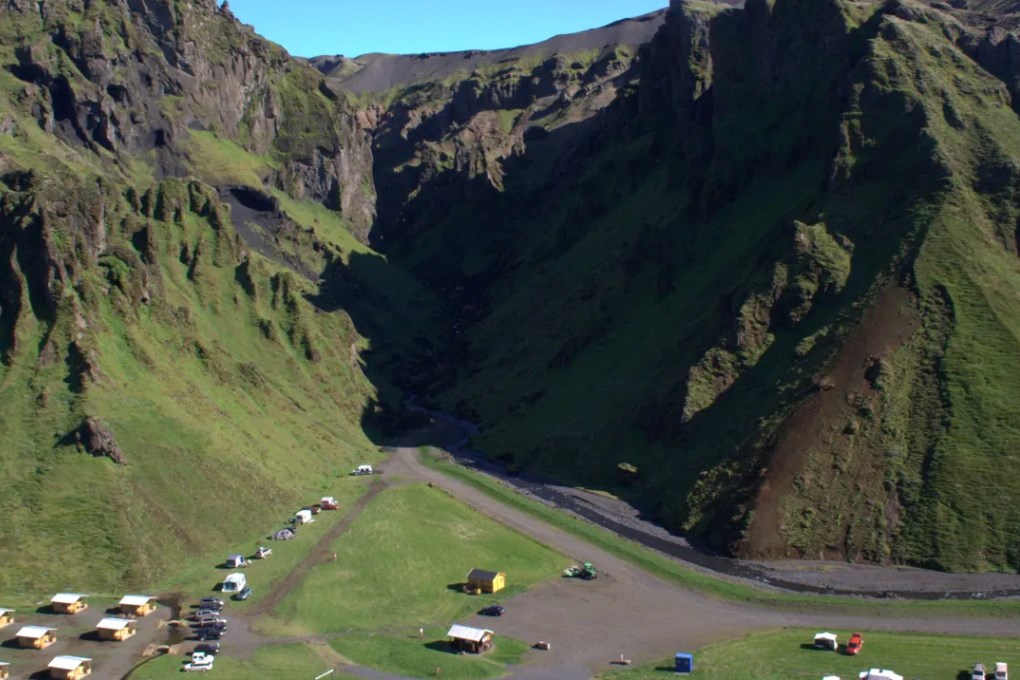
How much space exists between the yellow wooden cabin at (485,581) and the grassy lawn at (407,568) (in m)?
0.96

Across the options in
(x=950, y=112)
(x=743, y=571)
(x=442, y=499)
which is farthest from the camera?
(x=950, y=112)

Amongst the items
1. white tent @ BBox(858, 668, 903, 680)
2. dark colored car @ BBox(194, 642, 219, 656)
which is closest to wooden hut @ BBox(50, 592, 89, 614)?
dark colored car @ BBox(194, 642, 219, 656)

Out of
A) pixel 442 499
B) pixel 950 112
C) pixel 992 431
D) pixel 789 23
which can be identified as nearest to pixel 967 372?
pixel 992 431

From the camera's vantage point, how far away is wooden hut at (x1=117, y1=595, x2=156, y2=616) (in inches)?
3575

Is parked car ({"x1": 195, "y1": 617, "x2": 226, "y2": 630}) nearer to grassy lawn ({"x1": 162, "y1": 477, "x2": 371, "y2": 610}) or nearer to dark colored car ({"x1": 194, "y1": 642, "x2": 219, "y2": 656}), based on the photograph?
dark colored car ({"x1": 194, "y1": 642, "x2": 219, "y2": 656})

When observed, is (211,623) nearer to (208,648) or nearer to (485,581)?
(208,648)

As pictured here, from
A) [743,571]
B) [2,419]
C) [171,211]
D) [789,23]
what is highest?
[789,23]

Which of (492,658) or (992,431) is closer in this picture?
(492,658)

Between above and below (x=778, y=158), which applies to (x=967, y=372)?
below

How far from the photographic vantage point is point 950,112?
14975 centimetres

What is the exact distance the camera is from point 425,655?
8525 cm

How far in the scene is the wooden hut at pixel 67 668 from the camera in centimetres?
7762

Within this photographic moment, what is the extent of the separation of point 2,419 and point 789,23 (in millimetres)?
132564

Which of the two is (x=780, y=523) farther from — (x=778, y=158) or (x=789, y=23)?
(x=789, y=23)
